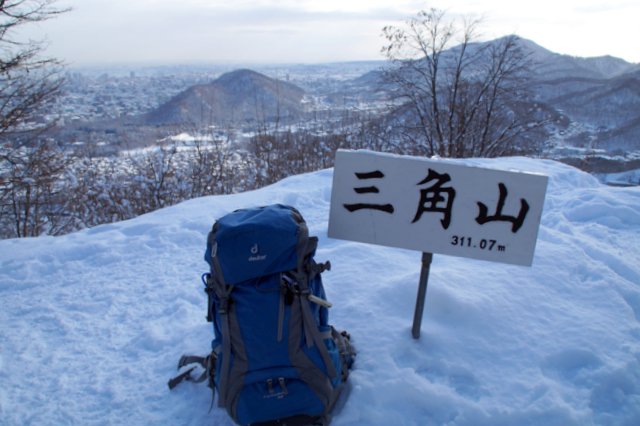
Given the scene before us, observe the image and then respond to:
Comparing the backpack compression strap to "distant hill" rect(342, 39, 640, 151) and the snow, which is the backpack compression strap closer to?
the snow

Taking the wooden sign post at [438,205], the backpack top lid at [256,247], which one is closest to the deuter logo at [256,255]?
the backpack top lid at [256,247]

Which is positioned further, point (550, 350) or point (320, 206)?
point (320, 206)

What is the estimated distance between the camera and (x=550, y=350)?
221cm

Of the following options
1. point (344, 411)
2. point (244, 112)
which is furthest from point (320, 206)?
point (244, 112)

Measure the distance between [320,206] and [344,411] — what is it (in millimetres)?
3381

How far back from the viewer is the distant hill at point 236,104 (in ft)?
47.4

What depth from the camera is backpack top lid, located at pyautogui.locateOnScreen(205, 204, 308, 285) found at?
1.80m

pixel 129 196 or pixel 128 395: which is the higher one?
pixel 128 395

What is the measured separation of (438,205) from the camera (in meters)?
2.01

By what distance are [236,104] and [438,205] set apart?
17308mm

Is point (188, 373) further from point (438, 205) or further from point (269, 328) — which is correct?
point (438, 205)

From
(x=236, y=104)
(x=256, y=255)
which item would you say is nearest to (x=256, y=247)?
(x=256, y=255)

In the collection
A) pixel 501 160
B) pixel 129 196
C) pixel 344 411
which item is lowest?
pixel 129 196

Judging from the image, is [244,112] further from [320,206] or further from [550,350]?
[550,350]
